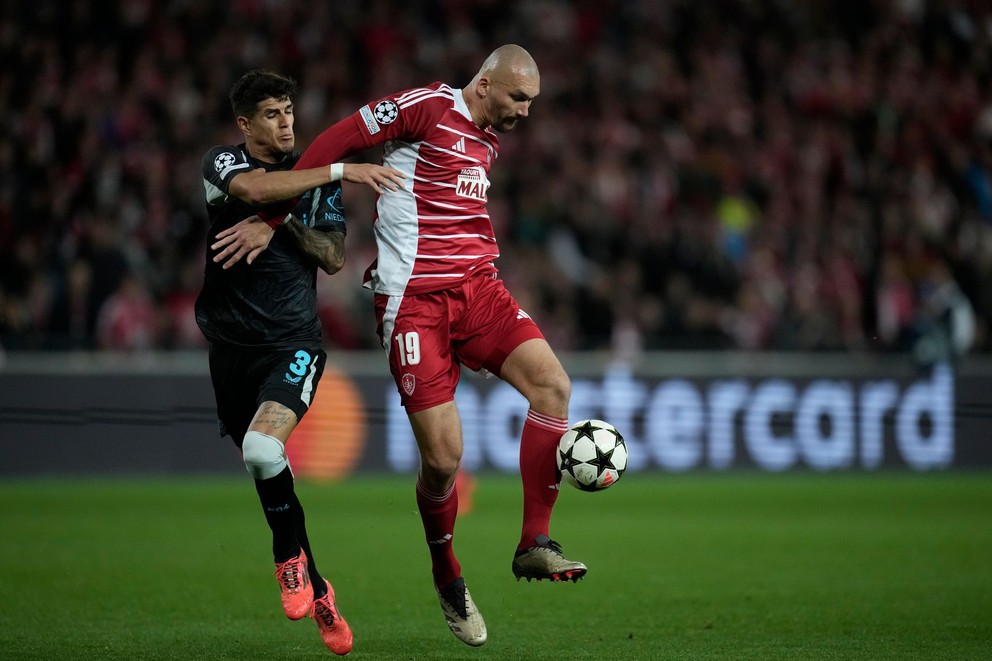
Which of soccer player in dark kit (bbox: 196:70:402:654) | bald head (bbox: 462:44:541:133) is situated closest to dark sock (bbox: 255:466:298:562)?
soccer player in dark kit (bbox: 196:70:402:654)

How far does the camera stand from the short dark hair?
20.9ft

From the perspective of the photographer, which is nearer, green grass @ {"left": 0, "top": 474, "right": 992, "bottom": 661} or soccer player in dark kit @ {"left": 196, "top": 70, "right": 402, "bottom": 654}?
soccer player in dark kit @ {"left": 196, "top": 70, "right": 402, "bottom": 654}

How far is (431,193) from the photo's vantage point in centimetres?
655

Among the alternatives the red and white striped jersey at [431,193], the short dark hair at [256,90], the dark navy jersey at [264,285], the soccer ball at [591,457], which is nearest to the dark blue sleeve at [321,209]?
the dark navy jersey at [264,285]

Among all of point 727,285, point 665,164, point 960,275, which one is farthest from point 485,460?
point 960,275

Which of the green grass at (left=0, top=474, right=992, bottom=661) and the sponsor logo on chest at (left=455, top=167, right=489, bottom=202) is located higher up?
the sponsor logo on chest at (left=455, top=167, right=489, bottom=202)

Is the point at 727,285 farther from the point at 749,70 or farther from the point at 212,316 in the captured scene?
the point at 212,316

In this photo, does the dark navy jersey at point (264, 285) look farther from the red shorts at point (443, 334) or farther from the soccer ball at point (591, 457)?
the soccer ball at point (591, 457)

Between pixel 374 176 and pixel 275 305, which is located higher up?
pixel 374 176

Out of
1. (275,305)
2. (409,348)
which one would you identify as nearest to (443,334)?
(409,348)

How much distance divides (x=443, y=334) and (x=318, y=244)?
2.40 ft

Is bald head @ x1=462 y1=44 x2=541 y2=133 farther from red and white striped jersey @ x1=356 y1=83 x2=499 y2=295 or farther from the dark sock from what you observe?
the dark sock

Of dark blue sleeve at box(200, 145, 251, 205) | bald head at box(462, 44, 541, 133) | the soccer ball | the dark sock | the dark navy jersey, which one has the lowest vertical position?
the dark sock

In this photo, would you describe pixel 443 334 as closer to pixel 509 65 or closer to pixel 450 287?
pixel 450 287
